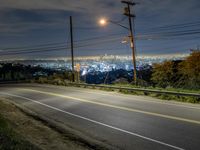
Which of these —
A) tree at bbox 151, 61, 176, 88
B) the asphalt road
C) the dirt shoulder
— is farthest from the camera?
tree at bbox 151, 61, 176, 88

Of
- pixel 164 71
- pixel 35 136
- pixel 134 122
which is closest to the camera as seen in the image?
pixel 35 136

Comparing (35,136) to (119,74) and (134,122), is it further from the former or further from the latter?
(119,74)

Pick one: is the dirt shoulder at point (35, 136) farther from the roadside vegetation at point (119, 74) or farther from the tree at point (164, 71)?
the tree at point (164, 71)

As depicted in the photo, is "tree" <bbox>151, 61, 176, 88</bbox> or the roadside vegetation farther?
"tree" <bbox>151, 61, 176, 88</bbox>

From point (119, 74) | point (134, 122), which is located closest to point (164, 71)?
point (119, 74)

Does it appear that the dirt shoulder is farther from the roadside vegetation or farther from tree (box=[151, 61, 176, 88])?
tree (box=[151, 61, 176, 88])

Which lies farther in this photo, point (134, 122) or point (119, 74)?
point (119, 74)

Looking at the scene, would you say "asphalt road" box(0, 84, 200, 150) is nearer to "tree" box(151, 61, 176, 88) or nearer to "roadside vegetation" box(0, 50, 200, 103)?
"roadside vegetation" box(0, 50, 200, 103)

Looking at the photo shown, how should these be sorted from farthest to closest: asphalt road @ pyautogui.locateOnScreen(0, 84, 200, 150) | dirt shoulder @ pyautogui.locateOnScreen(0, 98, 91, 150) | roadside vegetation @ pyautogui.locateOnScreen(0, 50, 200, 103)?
roadside vegetation @ pyautogui.locateOnScreen(0, 50, 200, 103)
asphalt road @ pyautogui.locateOnScreen(0, 84, 200, 150)
dirt shoulder @ pyautogui.locateOnScreen(0, 98, 91, 150)

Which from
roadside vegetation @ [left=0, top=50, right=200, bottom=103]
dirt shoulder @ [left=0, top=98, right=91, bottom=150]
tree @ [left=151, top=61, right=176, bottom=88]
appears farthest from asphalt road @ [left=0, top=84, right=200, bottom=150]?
tree @ [left=151, top=61, right=176, bottom=88]

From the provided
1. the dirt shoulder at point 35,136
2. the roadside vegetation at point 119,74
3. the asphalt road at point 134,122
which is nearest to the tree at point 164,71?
the roadside vegetation at point 119,74

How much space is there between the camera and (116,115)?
13883 mm

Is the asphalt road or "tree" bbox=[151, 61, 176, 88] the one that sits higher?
"tree" bbox=[151, 61, 176, 88]

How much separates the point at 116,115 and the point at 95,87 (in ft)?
50.4
